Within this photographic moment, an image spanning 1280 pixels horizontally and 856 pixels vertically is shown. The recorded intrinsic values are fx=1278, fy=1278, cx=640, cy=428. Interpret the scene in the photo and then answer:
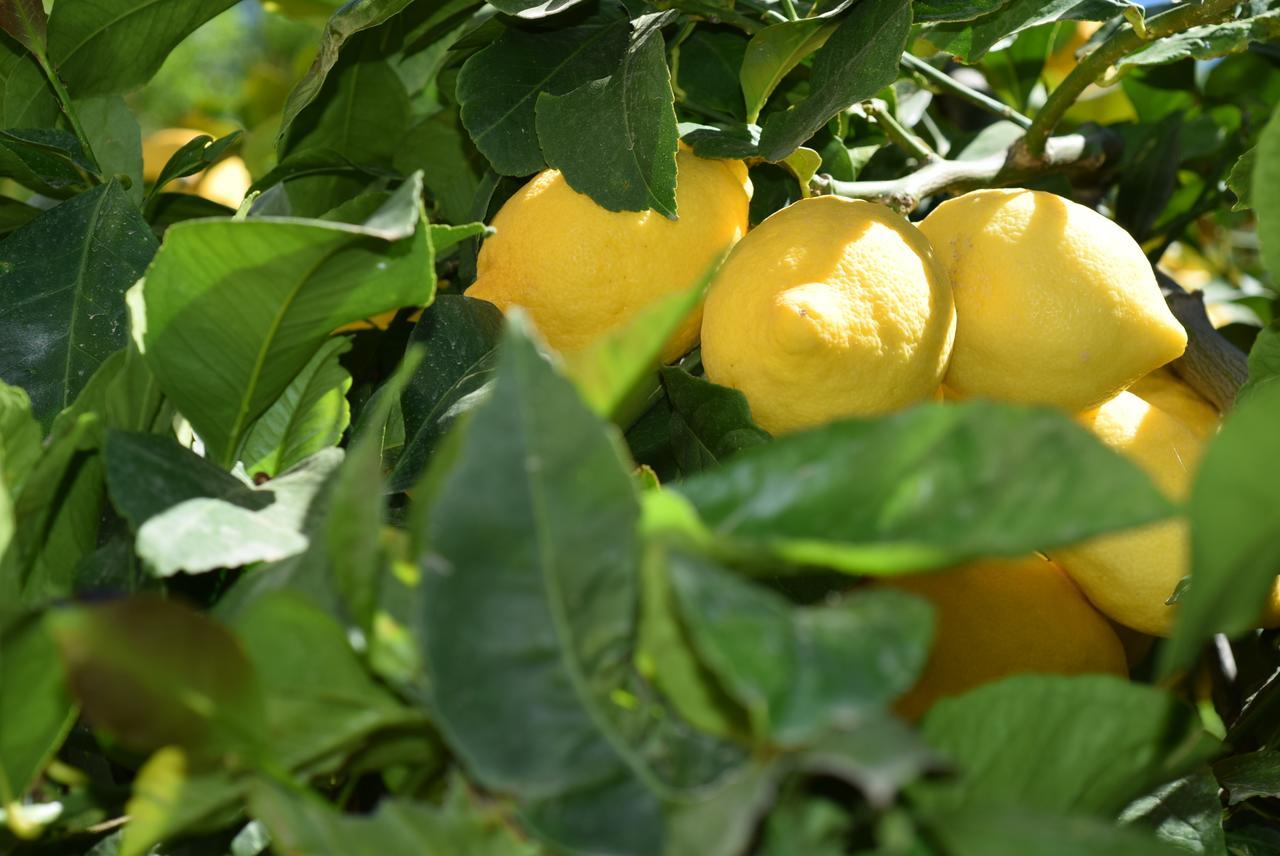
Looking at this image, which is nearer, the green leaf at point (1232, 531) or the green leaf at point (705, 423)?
the green leaf at point (1232, 531)

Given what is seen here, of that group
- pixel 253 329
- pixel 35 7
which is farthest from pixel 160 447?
pixel 35 7

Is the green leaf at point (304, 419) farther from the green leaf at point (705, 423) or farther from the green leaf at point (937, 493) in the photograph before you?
the green leaf at point (937, 493)

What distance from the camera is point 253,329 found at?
0.51 metres

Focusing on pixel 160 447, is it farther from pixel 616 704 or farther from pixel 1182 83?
pixel 1182 83

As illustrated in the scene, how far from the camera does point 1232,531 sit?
0.33 m

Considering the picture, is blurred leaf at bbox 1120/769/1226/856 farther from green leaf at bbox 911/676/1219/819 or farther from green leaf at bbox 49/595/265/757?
green leaf at bbox 49/595/265/757

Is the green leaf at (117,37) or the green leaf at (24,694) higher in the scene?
the green leaf at (117,37)

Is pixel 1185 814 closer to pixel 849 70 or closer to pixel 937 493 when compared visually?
pixel 937 493

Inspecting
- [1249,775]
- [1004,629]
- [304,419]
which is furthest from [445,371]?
[1249,775]

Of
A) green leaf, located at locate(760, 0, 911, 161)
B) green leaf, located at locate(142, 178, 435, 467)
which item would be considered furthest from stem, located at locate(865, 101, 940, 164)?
green leaf, located at locate(142, 178, 435, 467)

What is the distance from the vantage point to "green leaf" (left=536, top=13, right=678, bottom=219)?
62 centimetres

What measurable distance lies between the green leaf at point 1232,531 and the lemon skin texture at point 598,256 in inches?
13.0

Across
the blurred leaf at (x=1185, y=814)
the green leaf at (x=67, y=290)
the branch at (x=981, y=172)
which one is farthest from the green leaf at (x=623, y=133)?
the blurred leaf at (x=1185, y=814)

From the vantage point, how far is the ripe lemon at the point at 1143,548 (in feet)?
2.02
